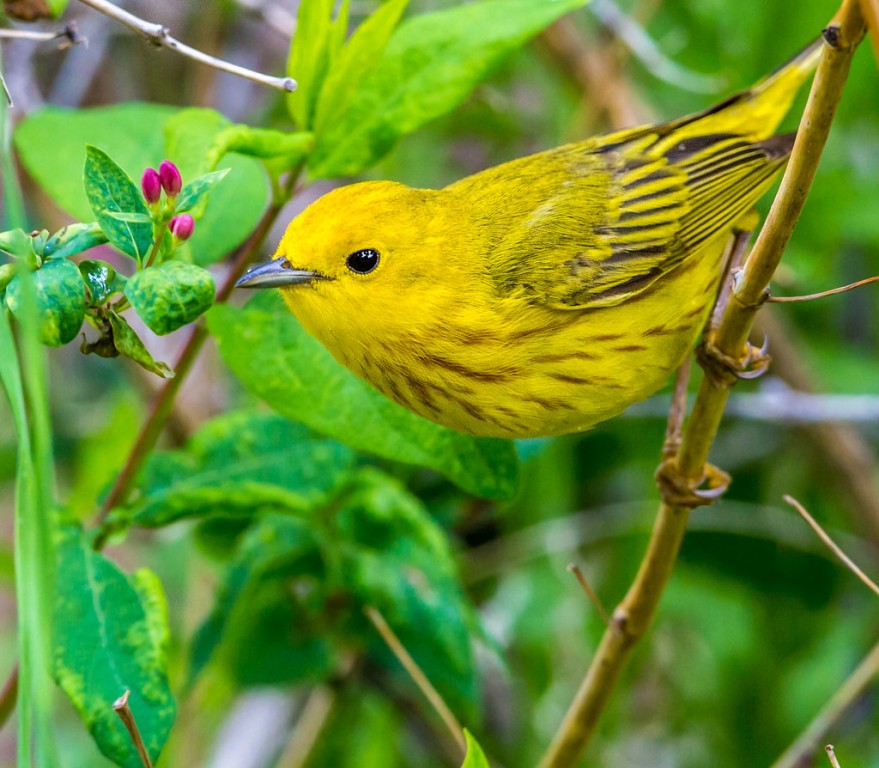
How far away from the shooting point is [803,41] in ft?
9.97

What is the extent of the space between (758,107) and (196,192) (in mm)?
1633

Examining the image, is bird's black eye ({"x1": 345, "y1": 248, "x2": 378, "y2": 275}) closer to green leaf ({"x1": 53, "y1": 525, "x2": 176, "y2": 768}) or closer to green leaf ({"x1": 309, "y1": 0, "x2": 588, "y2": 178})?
green leaf ({"x1": 309, "y1": 0, "x2": 588, "y2": 178})

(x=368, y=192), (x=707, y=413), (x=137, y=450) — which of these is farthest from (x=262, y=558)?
(x=707, y=413)

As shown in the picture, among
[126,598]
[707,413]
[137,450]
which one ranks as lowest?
[126,598]

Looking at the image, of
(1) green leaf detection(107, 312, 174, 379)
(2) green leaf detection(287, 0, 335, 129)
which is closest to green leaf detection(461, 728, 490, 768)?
(1) green leaf detection(107, 312, 174, 379)

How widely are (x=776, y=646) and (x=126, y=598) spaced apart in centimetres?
214

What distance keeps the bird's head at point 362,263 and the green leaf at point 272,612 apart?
54 cm

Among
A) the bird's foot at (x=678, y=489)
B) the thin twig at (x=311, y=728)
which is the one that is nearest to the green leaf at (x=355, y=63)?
the bird's foot at (x=678, y=489)

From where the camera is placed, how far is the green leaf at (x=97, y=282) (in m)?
1.25

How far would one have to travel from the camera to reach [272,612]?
229 centimetres

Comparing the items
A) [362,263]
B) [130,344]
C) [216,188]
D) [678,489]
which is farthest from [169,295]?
[678,489]

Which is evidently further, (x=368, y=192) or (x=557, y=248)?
(x=557, y=248)

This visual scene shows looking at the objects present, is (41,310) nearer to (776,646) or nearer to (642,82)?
(776,646)

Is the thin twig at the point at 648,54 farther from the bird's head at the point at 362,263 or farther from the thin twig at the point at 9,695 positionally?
the thin twig at the point at 9,695
